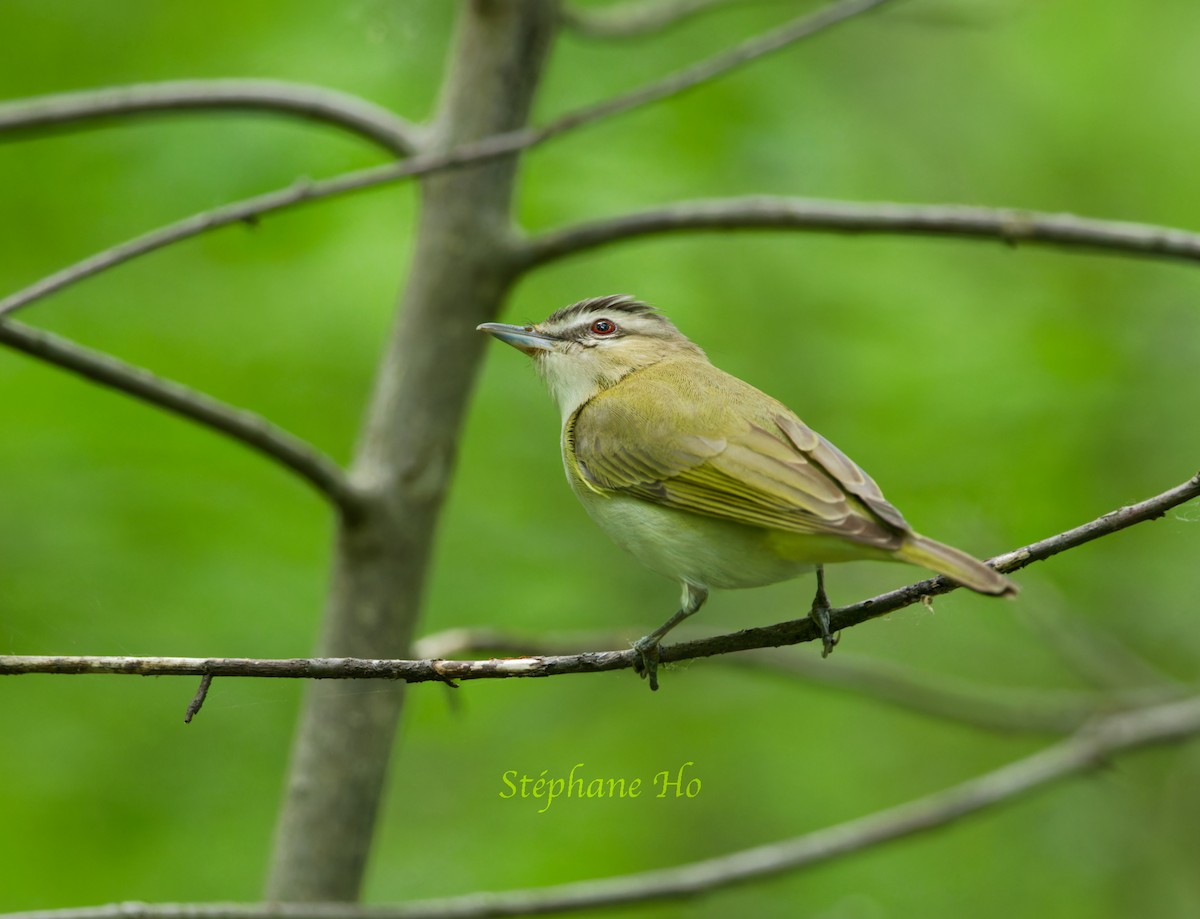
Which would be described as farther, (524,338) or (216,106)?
(216,106)

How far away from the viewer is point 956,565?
2.62 meters

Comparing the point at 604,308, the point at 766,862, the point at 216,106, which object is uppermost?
the point at 216,106

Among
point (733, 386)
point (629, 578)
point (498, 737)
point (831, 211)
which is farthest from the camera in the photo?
point (629, 578)

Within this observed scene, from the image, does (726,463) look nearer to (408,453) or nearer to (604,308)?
(604,308)

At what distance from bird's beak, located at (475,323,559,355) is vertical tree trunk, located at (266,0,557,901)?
0.43m

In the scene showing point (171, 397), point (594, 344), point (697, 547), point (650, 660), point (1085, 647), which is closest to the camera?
point (650, 660)

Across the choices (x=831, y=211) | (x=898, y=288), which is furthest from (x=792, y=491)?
(x=898, y=288)

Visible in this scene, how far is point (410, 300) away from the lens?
4.72 m

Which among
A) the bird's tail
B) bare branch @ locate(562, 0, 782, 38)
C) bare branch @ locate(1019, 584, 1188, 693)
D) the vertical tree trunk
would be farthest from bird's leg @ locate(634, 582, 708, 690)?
bare branch @ locate(1019, 584, 1188, 693)

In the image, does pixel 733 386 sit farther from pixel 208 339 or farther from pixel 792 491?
pixel 208 339

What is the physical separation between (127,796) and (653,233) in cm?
324

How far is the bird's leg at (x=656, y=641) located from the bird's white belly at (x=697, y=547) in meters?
0.10

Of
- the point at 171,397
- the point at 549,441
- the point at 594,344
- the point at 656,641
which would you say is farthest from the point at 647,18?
the point at 656,641

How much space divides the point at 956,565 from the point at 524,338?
6.27 feet
